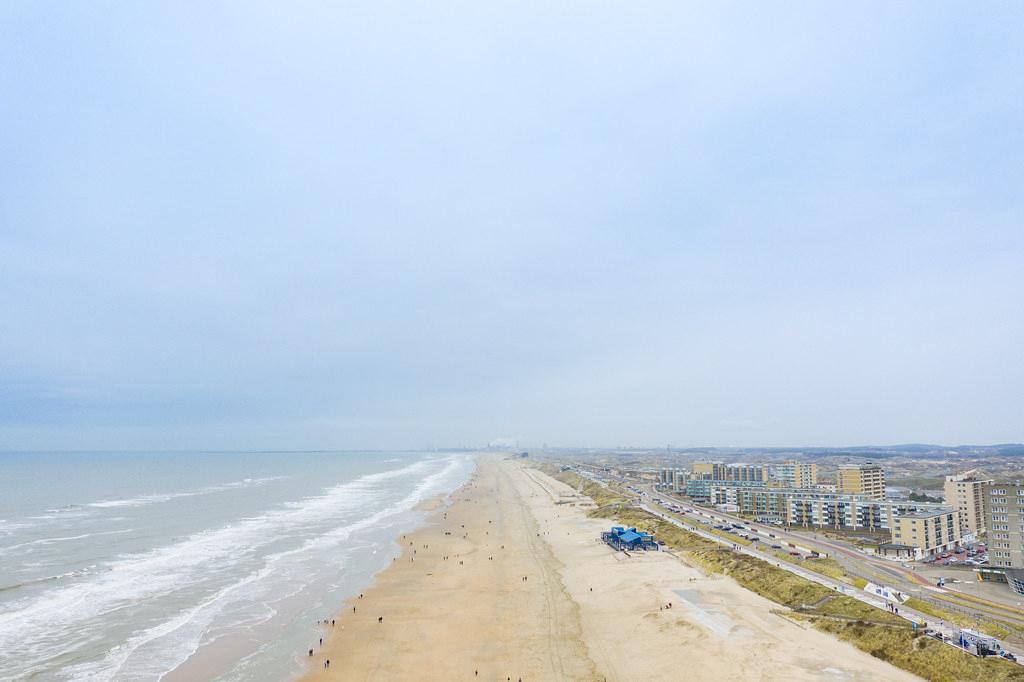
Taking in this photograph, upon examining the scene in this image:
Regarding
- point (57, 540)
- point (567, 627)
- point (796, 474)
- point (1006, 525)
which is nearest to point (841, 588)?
point (567, 627)

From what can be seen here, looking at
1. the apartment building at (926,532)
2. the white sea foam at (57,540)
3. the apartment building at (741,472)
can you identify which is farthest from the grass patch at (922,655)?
the apartment building at (741,472)

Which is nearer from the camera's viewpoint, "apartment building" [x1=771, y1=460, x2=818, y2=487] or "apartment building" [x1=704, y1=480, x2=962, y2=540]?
"apartment building" [x1=704, y1=480, x2=962, y2=540]

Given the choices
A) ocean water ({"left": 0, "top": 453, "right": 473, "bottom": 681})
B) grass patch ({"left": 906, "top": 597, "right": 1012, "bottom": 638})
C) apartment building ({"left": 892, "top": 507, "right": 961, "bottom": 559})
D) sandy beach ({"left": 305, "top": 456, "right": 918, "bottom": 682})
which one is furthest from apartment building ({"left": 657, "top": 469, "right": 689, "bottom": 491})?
grass patch ({"left": 906, "top": 597, "right": 1012, "bottom": 638})

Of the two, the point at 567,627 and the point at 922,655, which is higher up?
the point at 922,655

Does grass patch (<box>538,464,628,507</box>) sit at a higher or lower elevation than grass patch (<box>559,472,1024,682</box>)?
lower

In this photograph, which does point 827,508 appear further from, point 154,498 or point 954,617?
point 154,498

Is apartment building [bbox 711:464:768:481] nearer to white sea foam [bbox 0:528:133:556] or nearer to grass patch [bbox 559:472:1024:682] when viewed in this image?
grass patch [bbox 559:472:1024:682]
